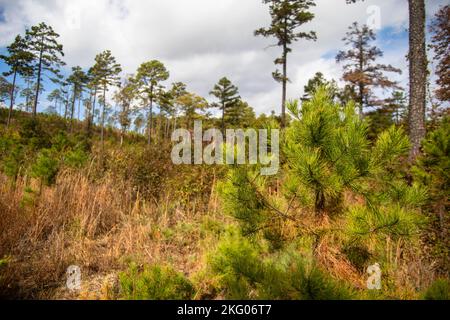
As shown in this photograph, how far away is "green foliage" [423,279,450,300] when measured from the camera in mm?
1011

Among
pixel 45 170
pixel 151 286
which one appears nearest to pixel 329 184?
pixel 151 286

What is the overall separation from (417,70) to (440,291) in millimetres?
5934

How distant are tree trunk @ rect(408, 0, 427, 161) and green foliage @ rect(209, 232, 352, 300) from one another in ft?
17.5

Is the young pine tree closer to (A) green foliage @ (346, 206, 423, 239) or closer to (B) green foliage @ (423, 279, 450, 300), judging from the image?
(A) green foliage @ (346, 206, 423, 239)

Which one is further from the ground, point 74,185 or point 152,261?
point 74,185

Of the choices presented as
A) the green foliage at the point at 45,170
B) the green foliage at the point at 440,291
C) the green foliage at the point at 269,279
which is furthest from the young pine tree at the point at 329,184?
the green foliage at the point at 45,170

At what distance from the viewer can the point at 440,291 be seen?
1.03m

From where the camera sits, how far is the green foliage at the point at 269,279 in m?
1.11

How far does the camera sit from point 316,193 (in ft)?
6.42

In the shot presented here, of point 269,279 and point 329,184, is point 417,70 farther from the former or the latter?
point 269,279

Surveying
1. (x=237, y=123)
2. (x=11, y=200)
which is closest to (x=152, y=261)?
(x=11, y=200)

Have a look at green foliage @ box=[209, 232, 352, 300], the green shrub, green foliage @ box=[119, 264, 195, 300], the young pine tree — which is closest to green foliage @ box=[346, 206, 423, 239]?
the young pine tree
